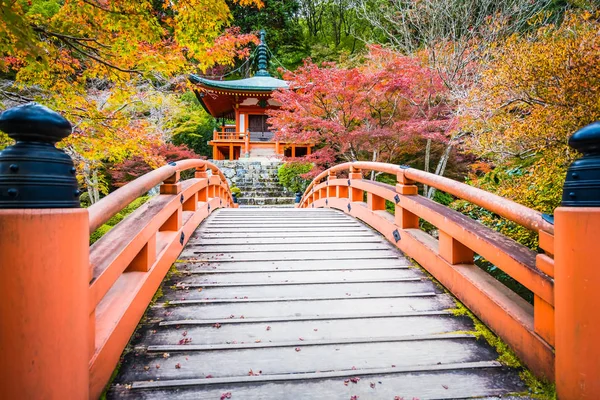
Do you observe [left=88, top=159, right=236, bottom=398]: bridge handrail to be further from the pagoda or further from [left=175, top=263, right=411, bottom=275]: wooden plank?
the pagoda

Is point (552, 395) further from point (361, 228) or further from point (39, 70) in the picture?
point (39, 70)

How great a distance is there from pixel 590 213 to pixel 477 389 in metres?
0.90

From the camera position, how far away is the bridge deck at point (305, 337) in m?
1.46

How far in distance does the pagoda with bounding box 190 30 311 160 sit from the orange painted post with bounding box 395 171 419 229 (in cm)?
1261

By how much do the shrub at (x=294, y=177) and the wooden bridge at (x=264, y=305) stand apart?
9592 millimetres

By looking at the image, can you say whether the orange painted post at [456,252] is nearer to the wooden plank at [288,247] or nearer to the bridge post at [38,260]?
the wooden plank at [288,247]

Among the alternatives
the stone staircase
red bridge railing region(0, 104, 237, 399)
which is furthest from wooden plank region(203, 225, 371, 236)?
the stone staircase

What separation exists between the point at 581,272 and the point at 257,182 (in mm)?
12678

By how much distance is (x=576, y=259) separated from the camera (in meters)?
1.25

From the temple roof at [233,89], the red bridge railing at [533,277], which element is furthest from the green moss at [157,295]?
the temple roof at [233,89]

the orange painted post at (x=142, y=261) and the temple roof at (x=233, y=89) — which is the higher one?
the temple roof at (x=233, y=89)

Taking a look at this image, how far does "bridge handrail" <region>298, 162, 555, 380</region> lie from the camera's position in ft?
4.93

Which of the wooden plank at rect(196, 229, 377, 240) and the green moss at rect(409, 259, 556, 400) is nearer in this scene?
the green moss at rect(409, 259, 556, 400)

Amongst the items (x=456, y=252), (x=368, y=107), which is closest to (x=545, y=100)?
(x=456, y=252)
